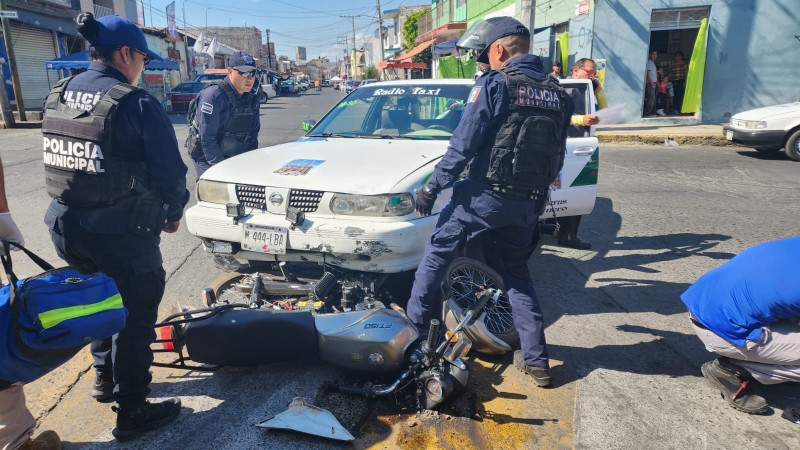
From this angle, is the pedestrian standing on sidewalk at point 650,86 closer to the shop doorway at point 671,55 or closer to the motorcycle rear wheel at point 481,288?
the shop doorway at point 671,55

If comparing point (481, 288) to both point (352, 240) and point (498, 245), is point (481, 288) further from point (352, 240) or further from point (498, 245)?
point (352, 240)

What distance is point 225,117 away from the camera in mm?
4863

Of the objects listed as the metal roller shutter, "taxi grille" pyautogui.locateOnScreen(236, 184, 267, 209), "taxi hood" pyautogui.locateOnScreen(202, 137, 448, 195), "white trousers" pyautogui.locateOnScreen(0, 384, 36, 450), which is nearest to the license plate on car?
"taxi grille" pyautogui.locateOnScreen(236, 184, 267, 209)

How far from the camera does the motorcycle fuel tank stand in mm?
2797

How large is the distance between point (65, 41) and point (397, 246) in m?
29.2

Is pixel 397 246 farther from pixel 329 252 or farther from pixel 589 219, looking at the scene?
pixel 589 219

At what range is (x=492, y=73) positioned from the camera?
116 inches

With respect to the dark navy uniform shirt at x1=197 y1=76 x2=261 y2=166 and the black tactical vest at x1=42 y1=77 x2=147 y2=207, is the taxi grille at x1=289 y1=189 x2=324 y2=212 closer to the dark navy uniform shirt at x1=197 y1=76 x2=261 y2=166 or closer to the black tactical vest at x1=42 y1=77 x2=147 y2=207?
the black tactical vest at x1=42 y1=77 x2=147 y2=207

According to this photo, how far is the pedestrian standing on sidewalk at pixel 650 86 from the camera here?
15.4 meters

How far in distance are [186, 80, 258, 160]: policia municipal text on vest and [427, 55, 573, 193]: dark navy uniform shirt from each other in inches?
106

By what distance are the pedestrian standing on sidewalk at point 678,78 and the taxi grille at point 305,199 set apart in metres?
16.0

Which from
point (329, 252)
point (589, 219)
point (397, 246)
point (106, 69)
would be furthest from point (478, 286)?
point (589, 219)

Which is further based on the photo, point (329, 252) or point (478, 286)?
point (478, 286)

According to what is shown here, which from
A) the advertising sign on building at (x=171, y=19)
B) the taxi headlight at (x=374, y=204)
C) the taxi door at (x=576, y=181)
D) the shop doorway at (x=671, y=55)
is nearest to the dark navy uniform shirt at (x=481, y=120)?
the taxi headlight at (x=374, y=204)
